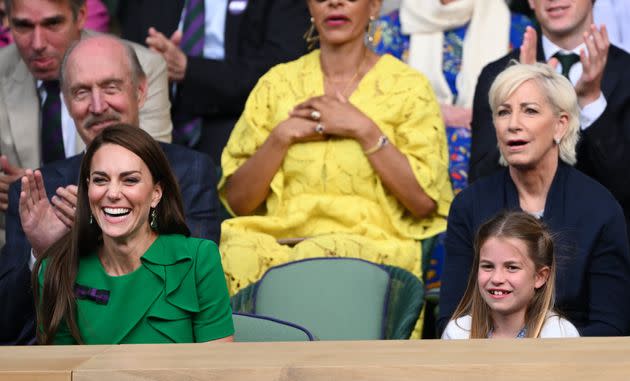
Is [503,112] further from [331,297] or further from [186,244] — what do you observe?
[186,244]

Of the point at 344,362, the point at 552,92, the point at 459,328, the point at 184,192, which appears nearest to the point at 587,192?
the point at 552,92

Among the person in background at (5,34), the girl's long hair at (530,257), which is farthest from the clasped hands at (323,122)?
the person in background at (5,34)

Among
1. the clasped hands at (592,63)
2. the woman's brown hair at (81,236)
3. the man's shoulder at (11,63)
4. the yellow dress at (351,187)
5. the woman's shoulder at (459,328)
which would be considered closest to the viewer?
the woman's brown hair at (81,236)

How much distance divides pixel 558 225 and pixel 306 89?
1.30 metres

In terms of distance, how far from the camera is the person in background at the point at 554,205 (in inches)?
154

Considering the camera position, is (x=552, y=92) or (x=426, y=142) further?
(x=426, y=142)

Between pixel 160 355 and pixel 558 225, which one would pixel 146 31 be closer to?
pixel 558 225

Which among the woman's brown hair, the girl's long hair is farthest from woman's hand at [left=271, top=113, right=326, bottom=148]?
the woman's brown hair

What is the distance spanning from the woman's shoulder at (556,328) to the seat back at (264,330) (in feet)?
2.13

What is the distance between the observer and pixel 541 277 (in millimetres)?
3584

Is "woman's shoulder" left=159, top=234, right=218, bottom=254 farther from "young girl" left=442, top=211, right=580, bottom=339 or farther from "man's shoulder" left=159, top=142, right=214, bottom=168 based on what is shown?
"man's shoulder" left=159, top=142, right=214, bottom=168

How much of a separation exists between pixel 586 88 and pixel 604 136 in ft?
0.58

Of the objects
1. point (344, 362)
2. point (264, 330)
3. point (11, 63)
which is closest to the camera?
point (344, 362)

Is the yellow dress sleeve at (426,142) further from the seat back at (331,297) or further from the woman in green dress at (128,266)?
the woman in green dress at (128,266)
